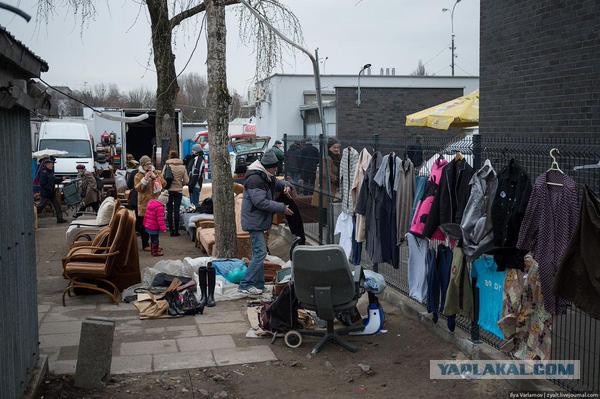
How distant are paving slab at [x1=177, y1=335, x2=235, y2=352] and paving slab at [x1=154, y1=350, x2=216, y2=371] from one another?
147 millimetres

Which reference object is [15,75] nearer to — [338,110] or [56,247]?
[56,247]

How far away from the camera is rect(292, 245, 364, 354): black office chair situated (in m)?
6.82

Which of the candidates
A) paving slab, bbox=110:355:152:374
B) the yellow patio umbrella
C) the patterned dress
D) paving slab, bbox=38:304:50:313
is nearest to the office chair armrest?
the patterned dress

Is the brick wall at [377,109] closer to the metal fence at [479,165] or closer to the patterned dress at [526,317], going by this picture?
the metal fence at [479,165]

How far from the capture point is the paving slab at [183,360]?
670cm

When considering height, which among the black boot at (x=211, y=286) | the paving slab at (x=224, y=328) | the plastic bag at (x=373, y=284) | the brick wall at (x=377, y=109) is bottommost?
the paving slab at (x=224, y=328)

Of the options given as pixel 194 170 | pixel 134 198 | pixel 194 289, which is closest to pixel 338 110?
pixel 194 170

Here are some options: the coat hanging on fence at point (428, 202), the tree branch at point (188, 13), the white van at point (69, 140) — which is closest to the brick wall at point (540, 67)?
the coat hanging on fence at point (428, 202)

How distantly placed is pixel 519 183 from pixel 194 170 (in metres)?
12.5

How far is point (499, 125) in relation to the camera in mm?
11047

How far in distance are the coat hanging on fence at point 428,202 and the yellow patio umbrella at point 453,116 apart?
8.42 m

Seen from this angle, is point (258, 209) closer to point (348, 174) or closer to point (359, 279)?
point (348, 174)

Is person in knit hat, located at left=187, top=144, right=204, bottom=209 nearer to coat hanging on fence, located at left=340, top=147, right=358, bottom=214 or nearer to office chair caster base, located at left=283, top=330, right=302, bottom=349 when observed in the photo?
coat hanging on fence, located at left=340, top=147, right=358, bottom=214

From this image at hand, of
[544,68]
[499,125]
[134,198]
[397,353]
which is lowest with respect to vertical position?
[397,353]
